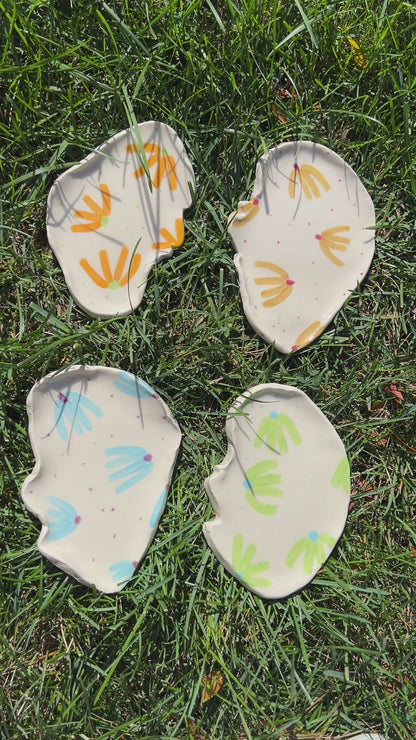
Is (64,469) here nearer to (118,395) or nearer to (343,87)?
(118,395)

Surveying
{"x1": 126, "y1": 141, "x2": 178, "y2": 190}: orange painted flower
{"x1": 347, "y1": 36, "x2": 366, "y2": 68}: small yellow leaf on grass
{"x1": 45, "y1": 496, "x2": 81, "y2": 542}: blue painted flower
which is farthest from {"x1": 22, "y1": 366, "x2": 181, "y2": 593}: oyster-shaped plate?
{"x1": 347, "y1": 36, "x2": 366, "y2": 68}: small yellow leaf on grass

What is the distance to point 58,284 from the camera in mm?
1138

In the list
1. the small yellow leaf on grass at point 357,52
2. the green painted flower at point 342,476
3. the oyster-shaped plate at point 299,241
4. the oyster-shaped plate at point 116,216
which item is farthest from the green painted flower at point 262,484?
the small yellow leaf on grass at point 357,52

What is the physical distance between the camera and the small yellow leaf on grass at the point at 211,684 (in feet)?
3.64

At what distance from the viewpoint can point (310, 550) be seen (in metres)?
1.13

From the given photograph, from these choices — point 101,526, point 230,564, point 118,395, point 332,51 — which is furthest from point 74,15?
point 230,564

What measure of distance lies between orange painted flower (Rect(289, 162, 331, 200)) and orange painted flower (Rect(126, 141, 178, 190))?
217mm

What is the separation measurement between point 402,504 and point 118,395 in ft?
1.92

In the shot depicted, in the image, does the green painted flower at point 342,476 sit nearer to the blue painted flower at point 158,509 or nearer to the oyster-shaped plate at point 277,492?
the oyster-shaped plate at point 277,492

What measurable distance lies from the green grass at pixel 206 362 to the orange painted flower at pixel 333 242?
9 centimetres

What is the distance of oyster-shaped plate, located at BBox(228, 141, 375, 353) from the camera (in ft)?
3.71

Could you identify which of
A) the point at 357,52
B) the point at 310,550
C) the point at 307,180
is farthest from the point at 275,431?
the point at 357,52

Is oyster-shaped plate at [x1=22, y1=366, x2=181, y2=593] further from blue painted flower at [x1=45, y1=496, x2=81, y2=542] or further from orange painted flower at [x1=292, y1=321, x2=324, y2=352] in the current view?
orange painted flower at [x1=292, y1=321, x2=324, y2=352]

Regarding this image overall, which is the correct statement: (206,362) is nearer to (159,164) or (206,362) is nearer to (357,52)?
(159,164)
